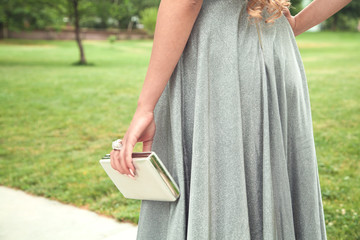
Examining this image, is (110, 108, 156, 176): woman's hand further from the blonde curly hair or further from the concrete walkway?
the concrete walkway

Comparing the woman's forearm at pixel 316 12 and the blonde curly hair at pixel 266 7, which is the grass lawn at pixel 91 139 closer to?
the woman's forearm at pixel 316 12

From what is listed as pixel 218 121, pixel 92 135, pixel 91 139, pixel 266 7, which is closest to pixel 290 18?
pixel 266 7

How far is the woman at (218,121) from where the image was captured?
1.25 m

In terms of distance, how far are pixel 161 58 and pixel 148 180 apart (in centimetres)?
39

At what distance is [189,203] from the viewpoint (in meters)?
1.28

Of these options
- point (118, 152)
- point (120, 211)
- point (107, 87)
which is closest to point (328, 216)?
point (120, 211)

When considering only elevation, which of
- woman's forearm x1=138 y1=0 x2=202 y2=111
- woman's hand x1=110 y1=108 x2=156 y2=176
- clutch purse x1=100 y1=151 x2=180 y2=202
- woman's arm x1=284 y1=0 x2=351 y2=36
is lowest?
clutch purse x1=100 y1=151 x2=180 y2=202

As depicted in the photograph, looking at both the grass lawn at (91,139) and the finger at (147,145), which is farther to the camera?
the grass lawn at (91,139)

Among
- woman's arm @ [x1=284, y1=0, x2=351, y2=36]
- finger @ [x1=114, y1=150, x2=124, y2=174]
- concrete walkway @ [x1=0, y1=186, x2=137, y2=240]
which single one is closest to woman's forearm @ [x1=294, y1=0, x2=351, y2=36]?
woman's arm @ [x1=284, y1=0, x2=351, y2=36]

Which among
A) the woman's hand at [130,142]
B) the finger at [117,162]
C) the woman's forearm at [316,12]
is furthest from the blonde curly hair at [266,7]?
the finger at [117,162]

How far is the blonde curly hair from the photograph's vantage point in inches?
51.1

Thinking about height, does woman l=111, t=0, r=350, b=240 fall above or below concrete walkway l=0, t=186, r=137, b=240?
above

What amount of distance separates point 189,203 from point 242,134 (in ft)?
0.93

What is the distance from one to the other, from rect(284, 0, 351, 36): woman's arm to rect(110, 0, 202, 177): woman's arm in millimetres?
586
